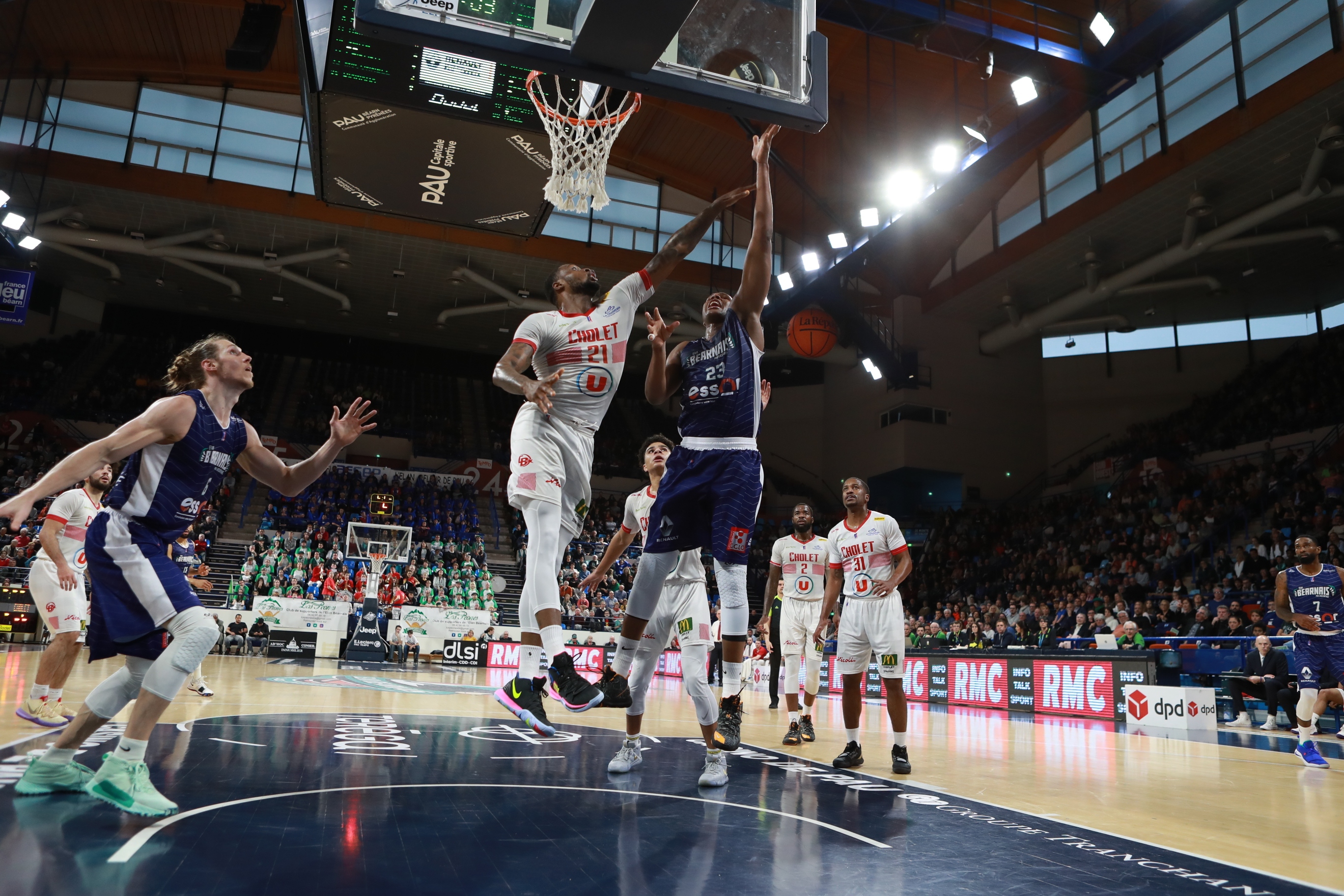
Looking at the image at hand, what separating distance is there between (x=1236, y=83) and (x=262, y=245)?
25.6 meters

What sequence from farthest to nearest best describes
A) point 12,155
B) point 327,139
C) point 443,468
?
1. point 443,468
2. point 12,155
3. point 327,139

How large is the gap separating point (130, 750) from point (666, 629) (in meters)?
3.19

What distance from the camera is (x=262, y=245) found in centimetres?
2658

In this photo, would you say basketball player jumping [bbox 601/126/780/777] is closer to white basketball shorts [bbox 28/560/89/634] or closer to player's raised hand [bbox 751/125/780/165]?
player's raised hand [bbox 751/125/780/165]

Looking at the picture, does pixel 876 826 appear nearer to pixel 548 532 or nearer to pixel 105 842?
pixel 548 532

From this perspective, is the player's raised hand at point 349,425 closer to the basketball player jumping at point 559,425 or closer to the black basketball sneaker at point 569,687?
the basketball player jumping at point 559,425

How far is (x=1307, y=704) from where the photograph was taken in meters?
7.72

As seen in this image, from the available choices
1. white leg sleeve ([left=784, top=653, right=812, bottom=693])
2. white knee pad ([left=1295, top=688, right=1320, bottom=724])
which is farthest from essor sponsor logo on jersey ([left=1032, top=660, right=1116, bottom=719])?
white leg sleeve ([left=784, top=653, right=812, bottom=693])

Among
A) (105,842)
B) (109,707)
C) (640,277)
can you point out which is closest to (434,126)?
(640,277)

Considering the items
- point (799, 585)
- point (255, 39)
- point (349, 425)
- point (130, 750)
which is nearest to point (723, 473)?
point (349, 425)

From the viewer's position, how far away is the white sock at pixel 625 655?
5.27 m

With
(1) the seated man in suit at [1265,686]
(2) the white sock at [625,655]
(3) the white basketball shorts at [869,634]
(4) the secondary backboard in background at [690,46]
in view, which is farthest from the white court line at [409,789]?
(1) the seated man in suit at [1265,686]

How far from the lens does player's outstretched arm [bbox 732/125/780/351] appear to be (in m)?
4.84

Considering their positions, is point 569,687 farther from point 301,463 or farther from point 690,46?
point 690,46
